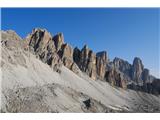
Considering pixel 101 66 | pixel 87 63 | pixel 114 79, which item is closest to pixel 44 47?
pixel 87 63

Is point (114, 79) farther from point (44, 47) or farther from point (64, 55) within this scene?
point (44, 47)

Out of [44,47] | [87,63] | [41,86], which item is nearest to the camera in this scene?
[41,86]

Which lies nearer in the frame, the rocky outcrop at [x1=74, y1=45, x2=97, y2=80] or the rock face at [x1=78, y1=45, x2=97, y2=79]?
the rocky outcrop at [x1=74, y1=45, x2=97, y2=80]

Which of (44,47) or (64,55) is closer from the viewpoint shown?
(44,47)

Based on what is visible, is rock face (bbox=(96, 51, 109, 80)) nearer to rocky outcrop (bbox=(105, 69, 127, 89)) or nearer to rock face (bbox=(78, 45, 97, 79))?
rocky outcrop (bbox=(105, 69, 127, 89))

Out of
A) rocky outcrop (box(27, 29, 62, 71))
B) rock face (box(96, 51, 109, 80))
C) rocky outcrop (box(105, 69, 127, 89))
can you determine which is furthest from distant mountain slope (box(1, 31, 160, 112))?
rocky outcrop (box(105, 69, 127, 89))

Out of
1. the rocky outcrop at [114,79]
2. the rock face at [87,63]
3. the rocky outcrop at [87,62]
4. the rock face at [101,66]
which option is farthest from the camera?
the rocky outcrop at [114,79]

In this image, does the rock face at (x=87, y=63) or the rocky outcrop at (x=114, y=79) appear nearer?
the rock face at (x=87, y=63)

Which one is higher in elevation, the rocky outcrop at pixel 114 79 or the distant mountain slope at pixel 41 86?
the distant mountain slope at pixel 41 86

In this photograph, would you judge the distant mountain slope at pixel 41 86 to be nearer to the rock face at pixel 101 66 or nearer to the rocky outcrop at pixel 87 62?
the rocky outcrop at pixel 87 62

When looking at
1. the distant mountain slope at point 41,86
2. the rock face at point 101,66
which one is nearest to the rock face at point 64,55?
the rock face at point 101,66

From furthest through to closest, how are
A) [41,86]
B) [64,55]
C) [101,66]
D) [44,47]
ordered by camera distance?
[101,66]
[64,55]
[44,47]
[41,86]

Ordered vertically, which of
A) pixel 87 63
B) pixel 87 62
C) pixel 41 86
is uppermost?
pixel 87 62
